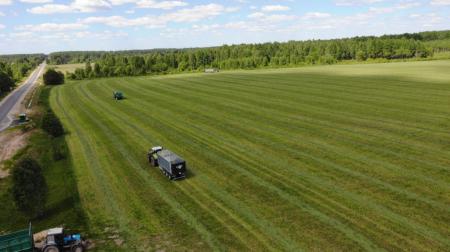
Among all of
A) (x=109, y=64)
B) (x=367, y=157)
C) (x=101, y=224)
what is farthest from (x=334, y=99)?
(x=109, y=64)

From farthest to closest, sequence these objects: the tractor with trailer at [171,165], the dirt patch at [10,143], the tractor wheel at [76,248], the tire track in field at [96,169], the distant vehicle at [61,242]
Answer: the dirt patch at [10,143] < the tractor with trailer at [171,165] < the tire track in field at [96,169] < the tractor wheel at [76,248] < the distant vehicle at [61,242]

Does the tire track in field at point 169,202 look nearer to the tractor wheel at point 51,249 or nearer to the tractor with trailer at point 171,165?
the tractor with trailer at point 171,165

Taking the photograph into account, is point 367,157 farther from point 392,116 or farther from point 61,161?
point 61,161

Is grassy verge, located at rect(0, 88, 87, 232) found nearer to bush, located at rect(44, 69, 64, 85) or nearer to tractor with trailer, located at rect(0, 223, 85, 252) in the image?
tractor with trailer, located at rect(0, 223, 85, 252)

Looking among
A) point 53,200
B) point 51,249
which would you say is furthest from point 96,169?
point 51,249

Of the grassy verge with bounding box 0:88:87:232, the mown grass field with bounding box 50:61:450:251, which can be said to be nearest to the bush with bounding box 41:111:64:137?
the mown grass field with bounding box 50:61:450:251

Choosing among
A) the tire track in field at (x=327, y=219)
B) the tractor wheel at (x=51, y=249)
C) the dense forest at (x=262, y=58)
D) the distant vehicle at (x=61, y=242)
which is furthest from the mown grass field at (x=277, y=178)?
the dense forest at (x=262, y=58)
